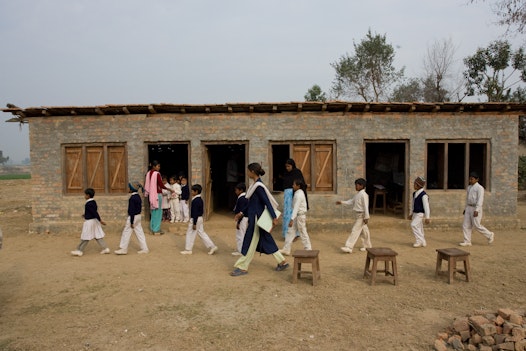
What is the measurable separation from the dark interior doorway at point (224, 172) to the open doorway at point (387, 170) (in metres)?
4.47

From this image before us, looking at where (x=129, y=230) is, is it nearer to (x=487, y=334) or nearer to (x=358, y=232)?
(x=358, y=232)

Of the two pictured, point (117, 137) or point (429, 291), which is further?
point (117, 137)

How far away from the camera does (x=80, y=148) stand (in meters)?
9.73

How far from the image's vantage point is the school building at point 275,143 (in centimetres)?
951

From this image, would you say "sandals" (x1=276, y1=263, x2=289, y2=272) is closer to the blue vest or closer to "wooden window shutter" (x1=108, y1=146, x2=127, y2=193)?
the blue vest

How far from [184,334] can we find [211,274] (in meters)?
2.13

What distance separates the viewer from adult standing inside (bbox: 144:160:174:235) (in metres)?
8.71

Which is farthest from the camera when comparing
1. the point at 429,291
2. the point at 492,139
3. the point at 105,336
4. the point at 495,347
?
the point at 492,139

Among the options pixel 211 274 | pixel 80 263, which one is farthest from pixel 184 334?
pixel 80 263

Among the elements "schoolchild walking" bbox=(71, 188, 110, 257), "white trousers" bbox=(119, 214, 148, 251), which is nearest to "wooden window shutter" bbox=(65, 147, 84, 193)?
"schoolchild walking" bbox=(71, 188, 110, 257)

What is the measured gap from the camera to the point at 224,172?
1405cm

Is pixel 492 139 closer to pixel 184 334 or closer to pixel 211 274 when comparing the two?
pixel 211 274

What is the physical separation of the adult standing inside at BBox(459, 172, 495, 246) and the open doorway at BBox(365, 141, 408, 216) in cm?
394

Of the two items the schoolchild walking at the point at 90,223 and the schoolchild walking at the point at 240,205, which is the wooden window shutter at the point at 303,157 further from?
the schoolchild walking at the point at 90,223
